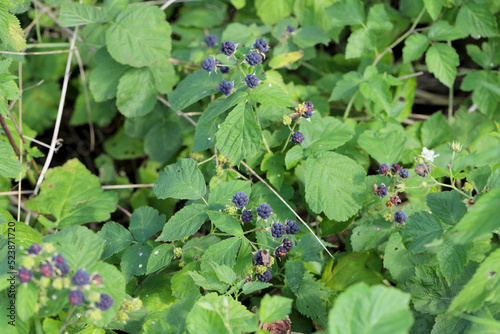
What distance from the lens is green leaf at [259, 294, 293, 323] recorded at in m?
1.48

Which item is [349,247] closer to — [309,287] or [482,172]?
[309,287]

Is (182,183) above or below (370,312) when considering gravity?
below

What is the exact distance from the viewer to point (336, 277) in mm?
2361

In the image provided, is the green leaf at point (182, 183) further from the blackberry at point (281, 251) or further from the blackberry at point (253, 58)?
the blackberry at point (253, 58)

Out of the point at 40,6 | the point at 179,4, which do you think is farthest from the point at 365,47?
the point at 40,6

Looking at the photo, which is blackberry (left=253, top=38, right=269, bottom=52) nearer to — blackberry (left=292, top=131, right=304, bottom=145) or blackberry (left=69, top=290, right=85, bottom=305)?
blackberry (left=292, top=131, right=304, bottom=145)

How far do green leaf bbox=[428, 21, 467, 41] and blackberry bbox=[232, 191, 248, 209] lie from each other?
5.84ft

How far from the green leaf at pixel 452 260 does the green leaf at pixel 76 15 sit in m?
2.32

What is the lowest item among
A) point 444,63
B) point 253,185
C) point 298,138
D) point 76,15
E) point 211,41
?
point 253,185

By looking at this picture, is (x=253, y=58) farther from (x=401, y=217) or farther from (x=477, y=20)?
(x=477, y=20)

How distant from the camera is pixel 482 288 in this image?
1404 mm

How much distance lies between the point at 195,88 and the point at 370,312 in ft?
4.91

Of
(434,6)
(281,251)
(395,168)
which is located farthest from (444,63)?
(281,251)

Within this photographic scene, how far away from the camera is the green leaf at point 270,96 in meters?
1.98
